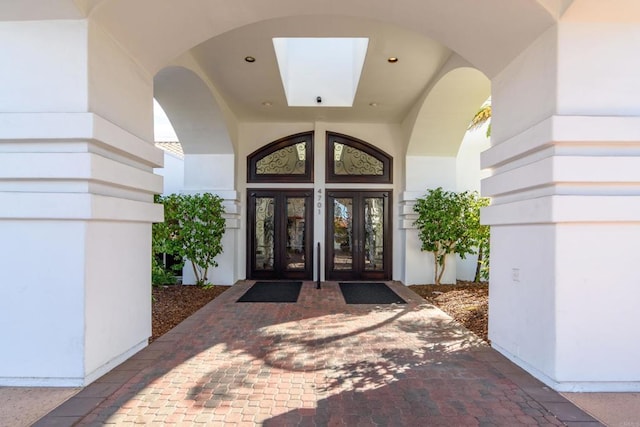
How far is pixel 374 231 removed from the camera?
9.02m

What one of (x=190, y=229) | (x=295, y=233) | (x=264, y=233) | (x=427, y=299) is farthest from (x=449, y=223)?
(x=190, y=229)

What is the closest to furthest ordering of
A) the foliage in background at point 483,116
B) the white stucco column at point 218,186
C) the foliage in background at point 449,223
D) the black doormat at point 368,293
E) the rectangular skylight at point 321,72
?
the black doormat at point 368,293 → the rectangular skylight at point 321,72 → the foliage in background at point 449,223 → the white stucco column at point 218,186 → the foliage in background at point 483,116

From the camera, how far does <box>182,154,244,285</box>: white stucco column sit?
8.12 metres

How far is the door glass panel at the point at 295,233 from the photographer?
29.3ft

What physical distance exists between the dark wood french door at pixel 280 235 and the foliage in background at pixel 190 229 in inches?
57.4

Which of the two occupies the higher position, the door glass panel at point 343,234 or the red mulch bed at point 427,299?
the door glass panel at point 343,234

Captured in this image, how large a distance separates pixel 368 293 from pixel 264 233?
9.92ft

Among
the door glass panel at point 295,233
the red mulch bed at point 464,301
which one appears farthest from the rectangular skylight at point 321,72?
the red mulch bed at point 464,301

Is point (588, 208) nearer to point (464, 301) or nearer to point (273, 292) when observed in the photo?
A: point (464, 301)

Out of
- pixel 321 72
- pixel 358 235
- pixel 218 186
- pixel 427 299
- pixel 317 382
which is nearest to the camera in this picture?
pixel 317 382

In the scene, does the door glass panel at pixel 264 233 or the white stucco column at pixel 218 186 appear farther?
the door glass panel at pixel 264 233

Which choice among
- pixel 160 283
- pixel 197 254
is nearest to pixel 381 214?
pixel 197 254

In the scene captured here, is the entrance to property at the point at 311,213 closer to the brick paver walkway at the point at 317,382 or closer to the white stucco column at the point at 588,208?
the brick paver walkway at the point at 317,382

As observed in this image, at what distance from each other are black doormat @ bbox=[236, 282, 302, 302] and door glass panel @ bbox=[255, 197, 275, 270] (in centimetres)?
72
